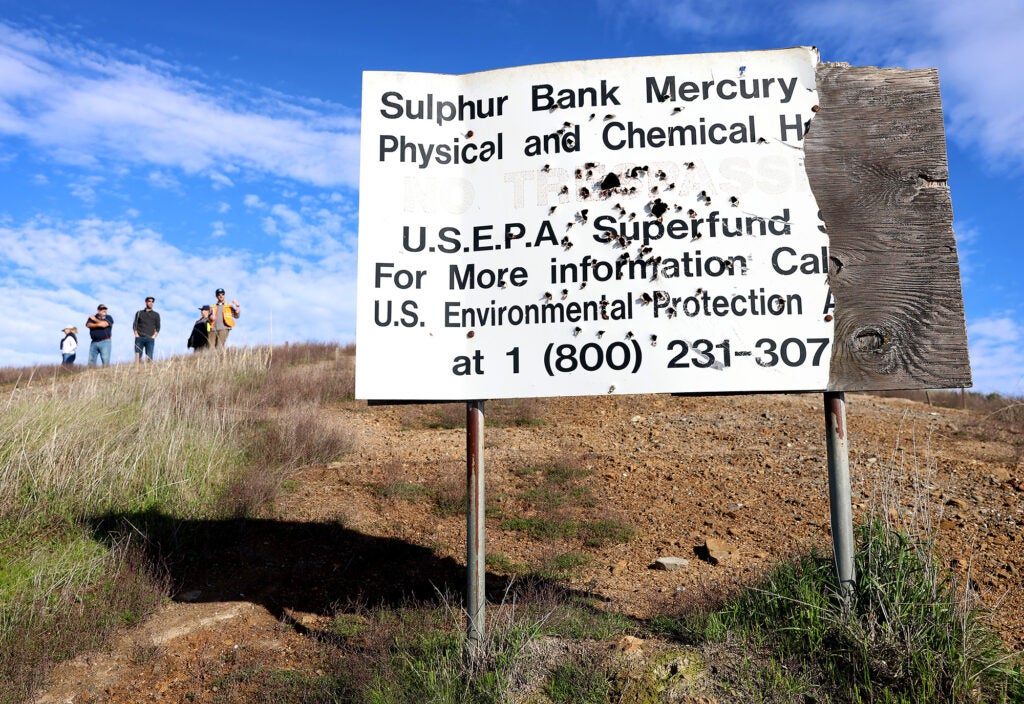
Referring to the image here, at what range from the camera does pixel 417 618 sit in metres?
4.59

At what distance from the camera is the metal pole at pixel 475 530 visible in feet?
12.6

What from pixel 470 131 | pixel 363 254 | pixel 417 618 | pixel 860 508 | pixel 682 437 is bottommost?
pixel 417 618

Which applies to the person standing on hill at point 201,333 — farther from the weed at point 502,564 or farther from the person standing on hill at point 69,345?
the weed at point 502,564

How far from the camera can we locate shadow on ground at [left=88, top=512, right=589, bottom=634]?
528 centimetres

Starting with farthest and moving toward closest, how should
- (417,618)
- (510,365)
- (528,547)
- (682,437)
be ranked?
(682,437)
(528,547)
(417,618)
(510,365)

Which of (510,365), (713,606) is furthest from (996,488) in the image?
(510,365)

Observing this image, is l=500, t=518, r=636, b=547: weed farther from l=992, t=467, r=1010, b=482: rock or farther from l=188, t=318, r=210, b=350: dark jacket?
l=188, t=318, r=210, b=350: dark jacket

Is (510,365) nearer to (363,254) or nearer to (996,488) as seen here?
(363,254)

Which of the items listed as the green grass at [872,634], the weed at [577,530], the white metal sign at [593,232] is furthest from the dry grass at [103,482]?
the green grass at [872,634]

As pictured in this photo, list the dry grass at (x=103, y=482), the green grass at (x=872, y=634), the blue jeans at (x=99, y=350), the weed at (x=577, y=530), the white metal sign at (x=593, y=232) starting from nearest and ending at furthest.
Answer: the green grass at (x=872, y=634), the white metal sign at (x=593, y=232), the dry grass at (x=103, y=482), the weed at (x=577, y=530), the blue jeans at (x=99, y=350)

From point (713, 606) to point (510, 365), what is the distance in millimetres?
1851

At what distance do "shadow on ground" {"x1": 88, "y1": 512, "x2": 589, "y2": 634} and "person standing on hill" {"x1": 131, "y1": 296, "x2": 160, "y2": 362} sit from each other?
10.9 metres

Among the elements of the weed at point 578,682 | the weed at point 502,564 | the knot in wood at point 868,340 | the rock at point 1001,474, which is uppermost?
the knot in wood at point 868,340

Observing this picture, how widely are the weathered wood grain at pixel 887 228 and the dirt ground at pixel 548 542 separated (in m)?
0.58
